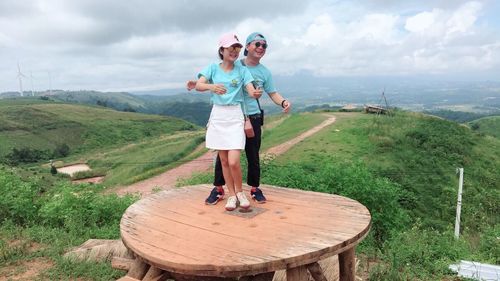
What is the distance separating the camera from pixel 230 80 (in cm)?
404

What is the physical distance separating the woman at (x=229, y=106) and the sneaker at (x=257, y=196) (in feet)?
0.82

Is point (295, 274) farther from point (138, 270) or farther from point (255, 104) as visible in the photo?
point (255, 104)

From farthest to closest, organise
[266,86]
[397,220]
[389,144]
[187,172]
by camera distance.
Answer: [187,172], [389,144], [397,220], [266,86]

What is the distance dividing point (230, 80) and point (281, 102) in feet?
1.92

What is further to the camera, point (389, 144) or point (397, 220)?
point (389, 144)

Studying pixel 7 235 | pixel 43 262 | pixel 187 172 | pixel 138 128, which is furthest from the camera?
pixel 138 128

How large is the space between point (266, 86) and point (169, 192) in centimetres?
172

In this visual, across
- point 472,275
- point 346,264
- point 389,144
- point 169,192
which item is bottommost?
point 389,144

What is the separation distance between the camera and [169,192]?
4871 millimetres

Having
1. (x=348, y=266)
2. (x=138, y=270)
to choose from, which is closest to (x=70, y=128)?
(x=138, y=270)

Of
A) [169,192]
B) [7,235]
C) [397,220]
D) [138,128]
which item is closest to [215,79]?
[169,192]

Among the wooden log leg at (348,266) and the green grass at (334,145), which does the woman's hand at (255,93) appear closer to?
the wooden log leg at (348,266)

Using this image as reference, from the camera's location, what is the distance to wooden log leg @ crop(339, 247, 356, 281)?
3855 millimetres

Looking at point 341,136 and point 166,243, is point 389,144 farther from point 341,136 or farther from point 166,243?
point 166,243
